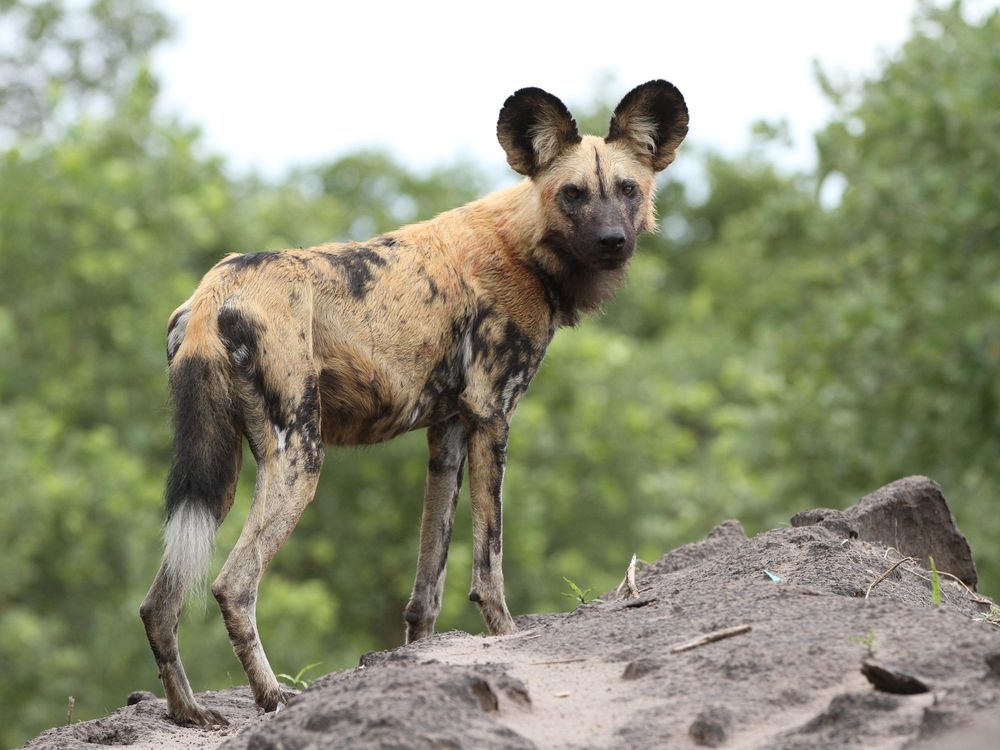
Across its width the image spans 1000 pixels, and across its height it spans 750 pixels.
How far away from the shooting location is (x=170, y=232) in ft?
78.8

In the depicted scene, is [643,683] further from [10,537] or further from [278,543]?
[10,537]

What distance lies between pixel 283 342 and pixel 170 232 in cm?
1878

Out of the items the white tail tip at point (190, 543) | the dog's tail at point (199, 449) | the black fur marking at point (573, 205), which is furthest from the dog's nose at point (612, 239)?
the white tail tip at point (190, 543)

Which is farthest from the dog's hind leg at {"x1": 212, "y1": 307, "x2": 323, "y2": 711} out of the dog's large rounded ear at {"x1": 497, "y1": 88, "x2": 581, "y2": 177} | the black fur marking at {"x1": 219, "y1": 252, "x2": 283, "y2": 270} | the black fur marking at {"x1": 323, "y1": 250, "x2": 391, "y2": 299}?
the dog's large rounded ear at {"x1": 497, "y1": 88, "x2": 581, "y2": 177}

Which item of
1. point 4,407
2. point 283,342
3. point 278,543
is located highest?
point 4,407

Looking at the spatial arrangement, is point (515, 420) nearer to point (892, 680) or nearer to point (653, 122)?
point (653, 122)

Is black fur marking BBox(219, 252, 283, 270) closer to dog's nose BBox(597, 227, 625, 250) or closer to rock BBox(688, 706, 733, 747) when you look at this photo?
dog's nose BBox(597, 227, 625, 250)

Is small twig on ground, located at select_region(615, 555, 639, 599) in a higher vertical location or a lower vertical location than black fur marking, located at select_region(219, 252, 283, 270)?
lower

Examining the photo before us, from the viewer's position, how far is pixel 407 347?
6414 millimetres

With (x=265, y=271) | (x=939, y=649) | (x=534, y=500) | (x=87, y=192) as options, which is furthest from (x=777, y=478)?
(x=939, y=649)

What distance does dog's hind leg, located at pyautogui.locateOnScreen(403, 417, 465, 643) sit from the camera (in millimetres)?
6934

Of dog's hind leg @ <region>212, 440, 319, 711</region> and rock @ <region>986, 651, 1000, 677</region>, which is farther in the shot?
dog's hind leg @ <region>212, 440, 319, 711</region>

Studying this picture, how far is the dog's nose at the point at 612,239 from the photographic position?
6754 millimetres

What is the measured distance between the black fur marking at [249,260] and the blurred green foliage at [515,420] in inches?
377
